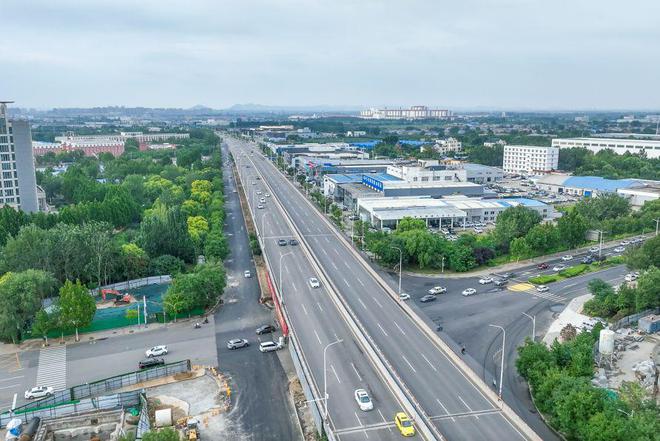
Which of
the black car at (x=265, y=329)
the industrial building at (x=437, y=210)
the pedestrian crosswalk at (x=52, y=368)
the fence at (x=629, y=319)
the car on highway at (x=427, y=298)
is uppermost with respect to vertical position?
the industrial building at (x=437, y=210)

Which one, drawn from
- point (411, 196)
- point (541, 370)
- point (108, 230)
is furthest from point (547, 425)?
point (411, 196)

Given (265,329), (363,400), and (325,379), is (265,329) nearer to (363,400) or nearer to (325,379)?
(325,379)

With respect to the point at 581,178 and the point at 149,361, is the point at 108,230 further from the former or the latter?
the point at 581,178

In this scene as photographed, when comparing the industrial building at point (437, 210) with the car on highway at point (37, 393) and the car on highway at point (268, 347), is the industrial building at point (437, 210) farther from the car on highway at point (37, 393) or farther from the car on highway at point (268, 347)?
the car on highway at point (37, 393)

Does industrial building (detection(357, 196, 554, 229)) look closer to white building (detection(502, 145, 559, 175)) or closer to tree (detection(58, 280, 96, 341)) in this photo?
tree (detection(58, 280, 96, 341))

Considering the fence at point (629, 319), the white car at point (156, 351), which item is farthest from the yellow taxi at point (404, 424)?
the fence at point (629, 319)

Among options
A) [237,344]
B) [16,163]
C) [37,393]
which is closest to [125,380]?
[37,393]

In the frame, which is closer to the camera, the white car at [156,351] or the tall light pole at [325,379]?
the tall light pole at [325,379]
